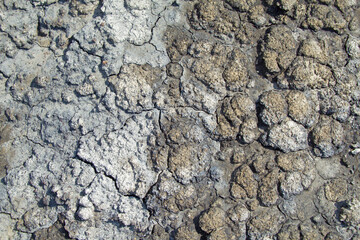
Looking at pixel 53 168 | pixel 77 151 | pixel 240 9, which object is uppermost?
pixel 240 9

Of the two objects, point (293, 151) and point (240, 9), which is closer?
point (293, 151)

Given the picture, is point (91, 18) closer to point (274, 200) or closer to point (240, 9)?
point (240, 9)

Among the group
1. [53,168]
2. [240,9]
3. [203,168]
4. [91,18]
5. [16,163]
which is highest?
[240,9]

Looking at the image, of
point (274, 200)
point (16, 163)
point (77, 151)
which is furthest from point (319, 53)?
point (16, 163)

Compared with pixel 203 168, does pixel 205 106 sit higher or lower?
higher

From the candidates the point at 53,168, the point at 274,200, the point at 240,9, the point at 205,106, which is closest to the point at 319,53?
the point at 240,9

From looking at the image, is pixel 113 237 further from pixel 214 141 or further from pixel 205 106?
pixel 205 106
